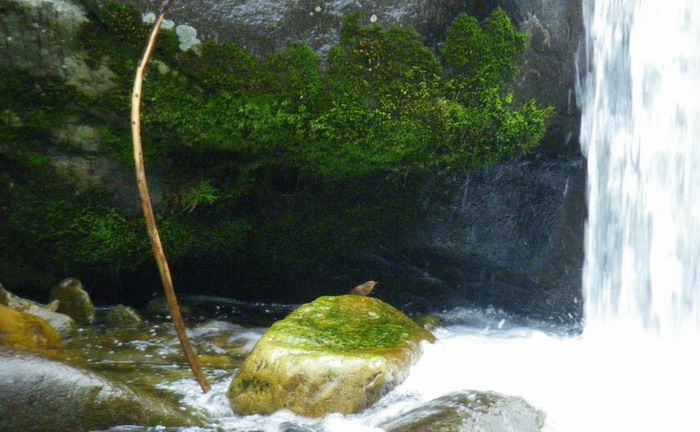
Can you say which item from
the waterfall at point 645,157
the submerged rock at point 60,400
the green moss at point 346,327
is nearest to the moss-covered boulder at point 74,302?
the green moss at point 346,327

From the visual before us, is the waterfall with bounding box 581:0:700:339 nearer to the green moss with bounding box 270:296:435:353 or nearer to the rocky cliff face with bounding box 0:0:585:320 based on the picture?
the rocky cliff face with bounding box 0:0:585:320

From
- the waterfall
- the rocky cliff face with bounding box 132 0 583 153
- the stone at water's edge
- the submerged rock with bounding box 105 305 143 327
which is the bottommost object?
the submerged rock with bounding box 105 305 143 327

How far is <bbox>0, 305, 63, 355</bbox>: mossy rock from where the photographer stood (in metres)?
4.51

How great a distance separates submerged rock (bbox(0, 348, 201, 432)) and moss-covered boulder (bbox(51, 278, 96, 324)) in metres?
2.42

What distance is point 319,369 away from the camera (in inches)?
164

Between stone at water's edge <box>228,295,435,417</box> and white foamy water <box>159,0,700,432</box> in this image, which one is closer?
stone at water's edge <box>228,295,435,417</box>

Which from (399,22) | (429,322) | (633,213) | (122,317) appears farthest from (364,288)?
(633,213)

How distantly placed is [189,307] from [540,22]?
13.5ft

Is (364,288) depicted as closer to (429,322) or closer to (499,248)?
(429,322)

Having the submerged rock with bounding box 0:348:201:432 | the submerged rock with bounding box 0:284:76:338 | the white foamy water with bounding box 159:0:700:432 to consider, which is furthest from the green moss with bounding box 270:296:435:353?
the submerged rock with bounding box 0:284:76:338

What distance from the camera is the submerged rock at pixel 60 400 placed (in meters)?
3.61

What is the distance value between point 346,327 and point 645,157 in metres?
3.39

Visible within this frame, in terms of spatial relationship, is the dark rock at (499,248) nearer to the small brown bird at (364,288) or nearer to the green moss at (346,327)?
the small brown bird at (364,288)

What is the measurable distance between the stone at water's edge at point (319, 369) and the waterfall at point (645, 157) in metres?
2.76
